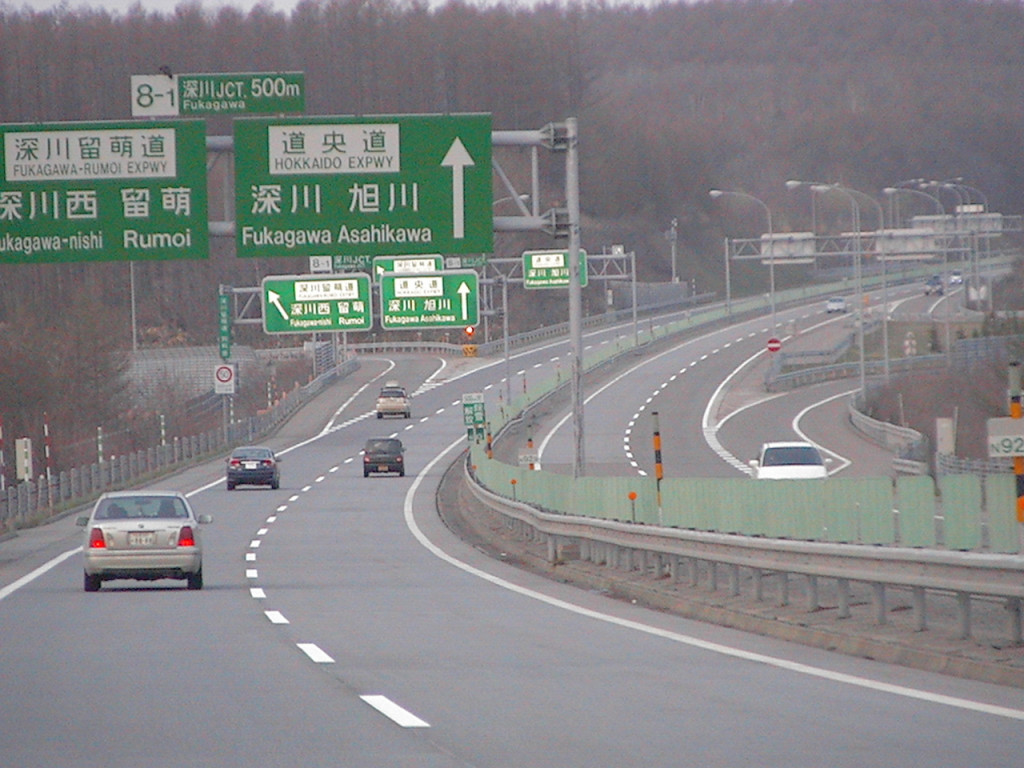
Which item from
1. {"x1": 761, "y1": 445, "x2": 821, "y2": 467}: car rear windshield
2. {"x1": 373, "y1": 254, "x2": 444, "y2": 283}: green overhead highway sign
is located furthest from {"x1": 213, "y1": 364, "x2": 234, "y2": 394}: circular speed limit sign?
{"x1": 761, "y1": 445, "x2": 821, "y2": 467}: car rear windshield

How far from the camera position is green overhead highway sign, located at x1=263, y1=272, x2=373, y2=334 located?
5291 cm

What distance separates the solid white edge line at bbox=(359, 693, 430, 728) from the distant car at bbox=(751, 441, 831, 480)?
1141 inches

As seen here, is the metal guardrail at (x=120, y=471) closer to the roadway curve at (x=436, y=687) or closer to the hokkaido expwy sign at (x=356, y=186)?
the hokkaido expwy sign at (x=356, y=186)

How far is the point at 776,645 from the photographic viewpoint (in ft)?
49.8

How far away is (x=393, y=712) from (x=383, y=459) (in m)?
52.8

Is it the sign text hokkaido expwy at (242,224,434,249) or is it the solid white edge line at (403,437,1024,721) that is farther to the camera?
the sign text hokkaido expwy at (242,224,434,249)

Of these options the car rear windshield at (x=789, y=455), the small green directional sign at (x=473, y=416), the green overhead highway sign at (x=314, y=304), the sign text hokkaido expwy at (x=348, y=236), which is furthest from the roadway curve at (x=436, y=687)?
the small green directional sign at (x=473, y=416)

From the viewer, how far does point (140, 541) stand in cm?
2330

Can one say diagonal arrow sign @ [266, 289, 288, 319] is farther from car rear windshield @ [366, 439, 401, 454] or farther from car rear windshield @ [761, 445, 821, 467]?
car rear windshield @ [761, 445, 821, 467]

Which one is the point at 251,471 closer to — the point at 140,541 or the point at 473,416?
the point at 473,416

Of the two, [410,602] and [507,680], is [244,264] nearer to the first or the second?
[410,602]

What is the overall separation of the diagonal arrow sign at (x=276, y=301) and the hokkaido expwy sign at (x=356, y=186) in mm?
26681

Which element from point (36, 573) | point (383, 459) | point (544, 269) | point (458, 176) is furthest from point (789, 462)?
point (383, 459)

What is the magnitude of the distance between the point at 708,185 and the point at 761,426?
124780 millimetres
